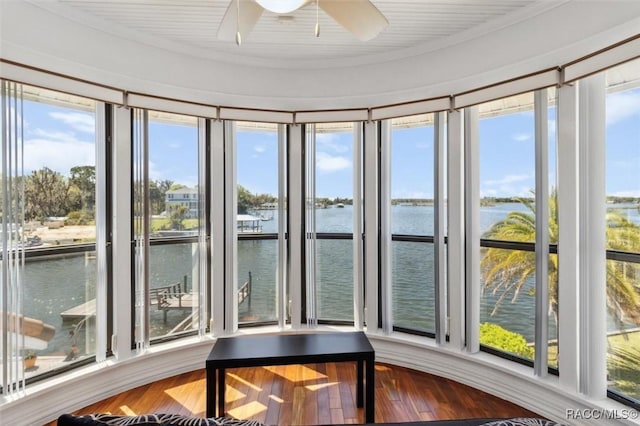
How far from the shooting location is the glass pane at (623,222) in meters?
1.94

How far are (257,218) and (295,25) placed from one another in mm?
1737

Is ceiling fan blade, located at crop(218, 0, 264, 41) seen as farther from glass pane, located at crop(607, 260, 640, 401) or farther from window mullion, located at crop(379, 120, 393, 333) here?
glass pane, located at crop(607, 260, 640, 401)

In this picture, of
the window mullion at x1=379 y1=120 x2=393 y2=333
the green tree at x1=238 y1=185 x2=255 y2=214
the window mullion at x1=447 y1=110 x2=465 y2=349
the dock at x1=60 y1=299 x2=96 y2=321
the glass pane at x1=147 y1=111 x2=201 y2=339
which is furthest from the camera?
the green tree at x1=238 y1=185 x2=255 y2=214

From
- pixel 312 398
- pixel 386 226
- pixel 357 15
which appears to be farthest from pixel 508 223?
pixel 312 398

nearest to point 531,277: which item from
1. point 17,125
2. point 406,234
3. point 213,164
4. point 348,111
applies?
point 406,234

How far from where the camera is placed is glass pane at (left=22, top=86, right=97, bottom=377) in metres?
2.26

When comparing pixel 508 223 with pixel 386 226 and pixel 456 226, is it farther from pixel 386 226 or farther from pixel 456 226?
pixel 386 226

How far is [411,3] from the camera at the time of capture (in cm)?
228

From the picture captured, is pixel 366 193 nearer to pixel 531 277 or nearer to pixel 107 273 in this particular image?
pixel 531 277

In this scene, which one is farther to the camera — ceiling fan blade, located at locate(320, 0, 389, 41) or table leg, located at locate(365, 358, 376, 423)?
table leg, located at locate(365, 358, 376, 423)

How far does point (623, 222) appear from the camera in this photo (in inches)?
78.5

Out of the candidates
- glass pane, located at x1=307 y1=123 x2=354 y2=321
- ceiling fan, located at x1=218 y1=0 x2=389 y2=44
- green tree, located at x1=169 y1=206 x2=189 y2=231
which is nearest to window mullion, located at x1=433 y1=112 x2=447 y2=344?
glass pane, located at x1=307 y1=123 x2=354 y2=321

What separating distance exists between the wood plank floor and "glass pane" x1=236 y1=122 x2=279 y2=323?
627mm

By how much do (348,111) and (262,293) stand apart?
6.47ft
